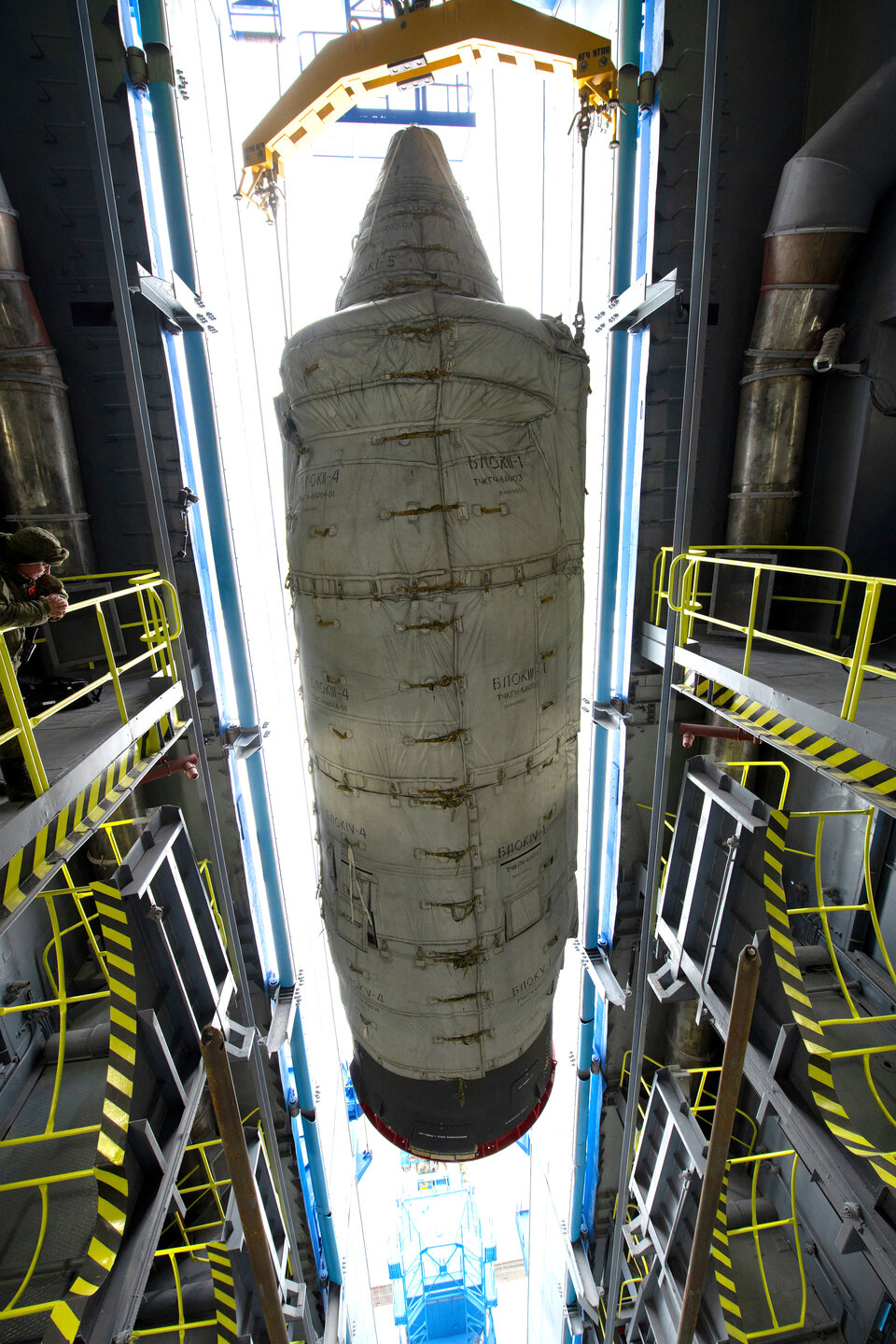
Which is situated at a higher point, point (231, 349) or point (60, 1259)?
point (231, 349)

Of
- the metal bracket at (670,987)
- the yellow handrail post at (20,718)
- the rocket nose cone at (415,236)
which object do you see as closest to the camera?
the yellow handrail post at (20,718)

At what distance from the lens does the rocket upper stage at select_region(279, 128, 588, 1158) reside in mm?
Answer: 3523

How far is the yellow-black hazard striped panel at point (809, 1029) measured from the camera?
415cm

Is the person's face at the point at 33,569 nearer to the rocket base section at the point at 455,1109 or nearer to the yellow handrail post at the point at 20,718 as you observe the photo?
the yellow handrail post at the point at 20,718

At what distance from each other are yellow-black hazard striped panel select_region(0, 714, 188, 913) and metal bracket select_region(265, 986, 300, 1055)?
13.0 feet

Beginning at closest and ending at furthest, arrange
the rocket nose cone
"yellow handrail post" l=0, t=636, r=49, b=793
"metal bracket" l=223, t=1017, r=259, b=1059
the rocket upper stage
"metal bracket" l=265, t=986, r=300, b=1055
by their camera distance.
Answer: "yellow handrail post" l=0, t=636, r=49, b=793
the rocket upper stage
the rocket nose cone
"metal bracket" l=223, t=1017, r=259, b=1059
"metal bracket" l=265, t=986, r=300, b=1055

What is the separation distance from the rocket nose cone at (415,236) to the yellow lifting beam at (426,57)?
0.99 metres

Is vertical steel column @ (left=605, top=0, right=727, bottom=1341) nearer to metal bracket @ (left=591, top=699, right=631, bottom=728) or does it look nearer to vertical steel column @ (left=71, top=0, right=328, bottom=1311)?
vertical steel column @ (left=71, top=0, right=328, bottom=1311)

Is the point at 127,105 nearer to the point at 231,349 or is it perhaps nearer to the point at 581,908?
the point at 231,349

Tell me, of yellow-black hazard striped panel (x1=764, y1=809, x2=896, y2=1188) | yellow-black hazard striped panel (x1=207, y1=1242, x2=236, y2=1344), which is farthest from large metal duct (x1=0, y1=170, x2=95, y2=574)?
yellow-black hazard striped panel (x1=764, y1=809, x2=896, y2=1188)

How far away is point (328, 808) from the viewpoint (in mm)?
4254

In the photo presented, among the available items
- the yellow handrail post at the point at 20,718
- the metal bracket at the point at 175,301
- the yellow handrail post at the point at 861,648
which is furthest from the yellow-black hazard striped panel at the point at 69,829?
the yellow handrail post at the point at 861,648

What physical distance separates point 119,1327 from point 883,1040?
652cm

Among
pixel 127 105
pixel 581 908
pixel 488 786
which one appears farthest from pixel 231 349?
pixel 581 908
